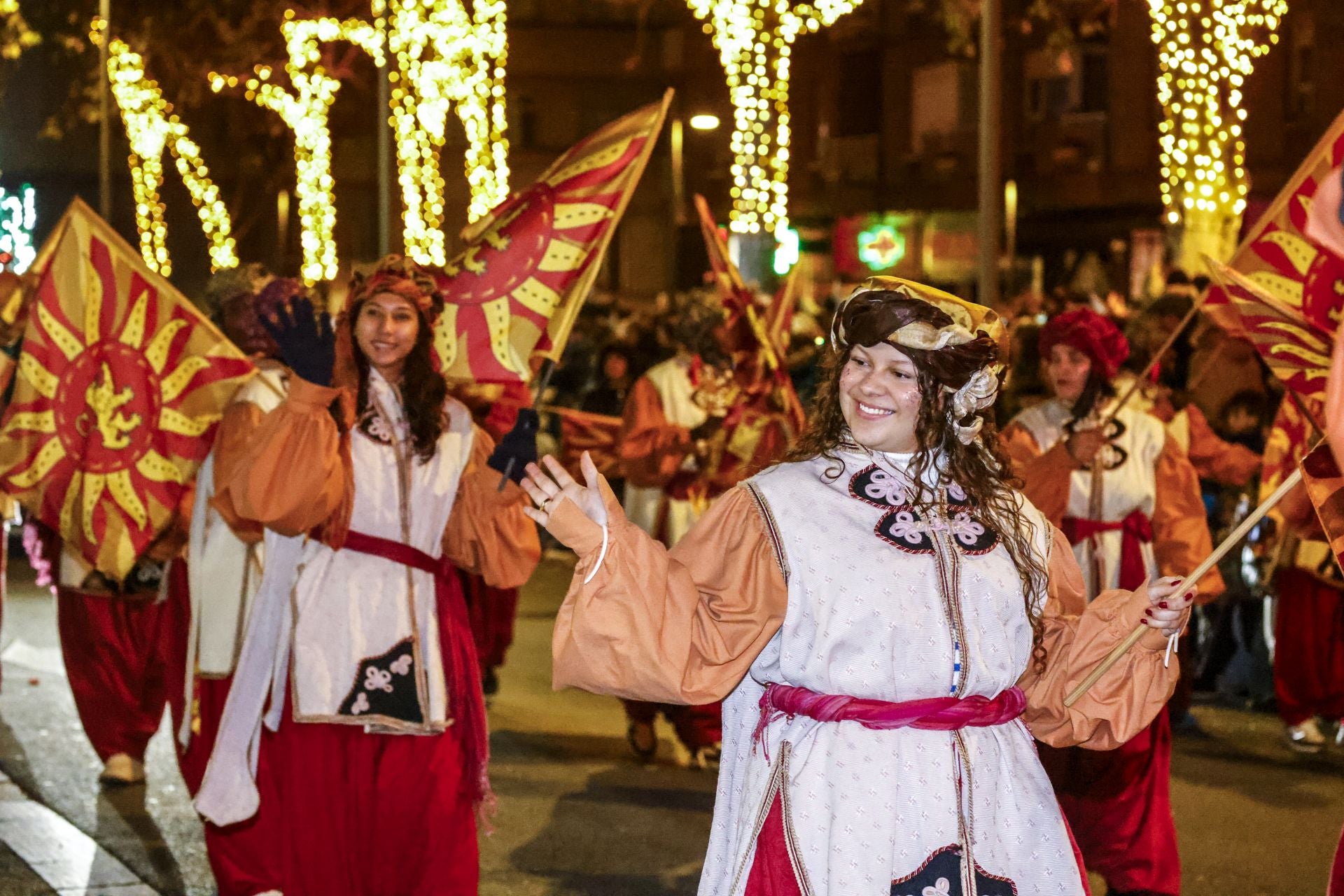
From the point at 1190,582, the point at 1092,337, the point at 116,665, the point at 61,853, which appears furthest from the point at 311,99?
the point at 1190,582

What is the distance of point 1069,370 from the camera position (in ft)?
21.7

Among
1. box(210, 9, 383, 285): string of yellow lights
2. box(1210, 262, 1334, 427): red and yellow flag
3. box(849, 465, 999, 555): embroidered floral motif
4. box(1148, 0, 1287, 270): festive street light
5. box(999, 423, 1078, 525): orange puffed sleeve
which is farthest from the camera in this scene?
box(210, 9, 383, 285): string of yellow lights

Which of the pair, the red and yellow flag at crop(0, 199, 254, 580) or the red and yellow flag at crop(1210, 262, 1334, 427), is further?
the red and yellow flag at crop(0, 199, 254, 580)

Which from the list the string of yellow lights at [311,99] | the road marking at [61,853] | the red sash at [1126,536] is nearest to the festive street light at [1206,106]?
the red sash at [1126,536]

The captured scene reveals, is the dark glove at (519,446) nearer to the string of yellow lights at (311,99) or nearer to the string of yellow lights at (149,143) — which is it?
the string of yellow lights at (311,99)

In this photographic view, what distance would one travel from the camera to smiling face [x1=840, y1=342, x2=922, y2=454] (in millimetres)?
3686

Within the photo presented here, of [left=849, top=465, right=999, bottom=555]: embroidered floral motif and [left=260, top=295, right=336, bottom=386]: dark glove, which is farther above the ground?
[left=260, top=295, right=336, bottom=386]: dark glove

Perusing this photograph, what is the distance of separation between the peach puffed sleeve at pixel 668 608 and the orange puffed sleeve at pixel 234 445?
2.54 meters

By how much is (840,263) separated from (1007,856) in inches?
1261

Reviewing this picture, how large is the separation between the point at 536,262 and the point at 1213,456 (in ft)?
11.5

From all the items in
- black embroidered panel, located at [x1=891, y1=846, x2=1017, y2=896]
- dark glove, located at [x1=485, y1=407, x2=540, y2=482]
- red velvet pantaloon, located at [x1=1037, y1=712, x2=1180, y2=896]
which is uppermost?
dark glove, located at [x1=485, y1=407, x2=540, y2=482]

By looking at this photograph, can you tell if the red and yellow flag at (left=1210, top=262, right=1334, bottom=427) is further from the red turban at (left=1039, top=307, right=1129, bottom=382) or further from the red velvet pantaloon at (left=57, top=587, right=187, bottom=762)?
the red velvet pantaloon at (left=57, top=587, right=187, bottom=762)

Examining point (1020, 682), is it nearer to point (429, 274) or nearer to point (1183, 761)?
point (429, 274)

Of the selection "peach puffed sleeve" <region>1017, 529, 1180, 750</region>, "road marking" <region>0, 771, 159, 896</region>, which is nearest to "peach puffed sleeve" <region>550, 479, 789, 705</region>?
"peach puffed sleeve" <region>1017, 529, 1180, 750</region>
